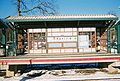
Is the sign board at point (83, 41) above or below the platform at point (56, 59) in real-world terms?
above

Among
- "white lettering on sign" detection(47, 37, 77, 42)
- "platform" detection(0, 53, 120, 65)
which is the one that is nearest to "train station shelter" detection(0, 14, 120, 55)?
"white lettering on sign" detection(47, 37, 77, 42)

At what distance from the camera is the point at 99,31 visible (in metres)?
20.5

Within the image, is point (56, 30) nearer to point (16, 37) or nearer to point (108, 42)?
point (16, 37)

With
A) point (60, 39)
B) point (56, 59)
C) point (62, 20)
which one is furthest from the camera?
point (60, 39)

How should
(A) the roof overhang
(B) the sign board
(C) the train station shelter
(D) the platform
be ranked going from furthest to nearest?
1. (B) the sign board
2. (C) the train station shelter
3. (A) the roof overhang
4. (D) the platform

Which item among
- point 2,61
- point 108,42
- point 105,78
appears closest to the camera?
point 105,78

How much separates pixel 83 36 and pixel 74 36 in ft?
2.83

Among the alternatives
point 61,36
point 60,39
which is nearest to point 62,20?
point 61,36

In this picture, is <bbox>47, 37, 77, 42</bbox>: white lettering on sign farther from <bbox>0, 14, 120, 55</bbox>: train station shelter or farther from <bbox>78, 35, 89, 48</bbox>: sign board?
<bbox>78, 35, 89, 48</bbox>: sign board

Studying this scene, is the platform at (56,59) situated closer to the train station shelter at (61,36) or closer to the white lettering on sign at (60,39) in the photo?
the train station shelter at (61,36)

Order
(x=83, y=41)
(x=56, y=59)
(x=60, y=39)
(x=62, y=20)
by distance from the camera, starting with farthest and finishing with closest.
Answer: (x=83, y=41) < (x=60, y=39) < (x=62, y=20) < (x=56, y=59)

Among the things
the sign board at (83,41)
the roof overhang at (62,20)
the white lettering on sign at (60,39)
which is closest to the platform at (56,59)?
the roof overhang at (62,20)

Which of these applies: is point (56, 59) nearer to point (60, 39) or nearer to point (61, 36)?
point (60, 39)

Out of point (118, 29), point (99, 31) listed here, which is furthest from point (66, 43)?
point (118, 29)
